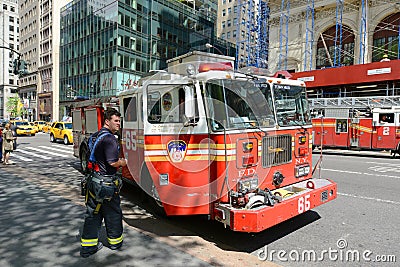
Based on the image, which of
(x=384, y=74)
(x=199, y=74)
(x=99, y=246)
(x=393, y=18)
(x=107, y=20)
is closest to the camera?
(x=99, y=246)

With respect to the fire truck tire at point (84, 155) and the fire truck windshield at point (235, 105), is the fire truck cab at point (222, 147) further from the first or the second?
the fire truck tire at point (84, 155)

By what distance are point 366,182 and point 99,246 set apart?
7778 millimetres

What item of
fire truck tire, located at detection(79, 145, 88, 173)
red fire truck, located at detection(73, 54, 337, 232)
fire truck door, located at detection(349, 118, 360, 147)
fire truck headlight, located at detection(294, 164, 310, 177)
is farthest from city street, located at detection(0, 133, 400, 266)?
fire truck door, located at detection(349, 118, 360, 147)

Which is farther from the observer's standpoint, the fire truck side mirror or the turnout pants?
the fire truck side mirror

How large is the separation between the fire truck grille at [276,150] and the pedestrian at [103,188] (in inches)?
87.9

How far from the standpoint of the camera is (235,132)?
182 inches

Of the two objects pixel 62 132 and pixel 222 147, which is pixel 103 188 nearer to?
pixel 222 147

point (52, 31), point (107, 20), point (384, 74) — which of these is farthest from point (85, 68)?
point (384, 74)

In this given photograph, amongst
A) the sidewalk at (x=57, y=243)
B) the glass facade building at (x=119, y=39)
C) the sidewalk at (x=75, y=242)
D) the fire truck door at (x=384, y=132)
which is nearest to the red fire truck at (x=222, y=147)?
the sidewalk at (x=75, y=242)

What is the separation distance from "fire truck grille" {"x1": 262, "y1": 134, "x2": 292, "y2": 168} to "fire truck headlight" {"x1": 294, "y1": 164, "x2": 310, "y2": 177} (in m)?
0.33

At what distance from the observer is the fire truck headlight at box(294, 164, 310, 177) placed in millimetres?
5667

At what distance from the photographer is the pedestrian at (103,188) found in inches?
162

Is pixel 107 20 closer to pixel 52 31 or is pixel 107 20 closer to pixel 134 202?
pixel 52 31

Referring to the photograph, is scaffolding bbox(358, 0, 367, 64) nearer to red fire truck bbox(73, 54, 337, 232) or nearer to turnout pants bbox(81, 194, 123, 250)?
red fire truck bbox(73, 54, 337, 232)
